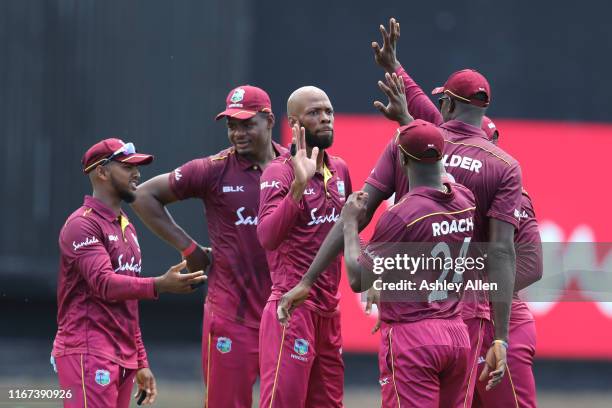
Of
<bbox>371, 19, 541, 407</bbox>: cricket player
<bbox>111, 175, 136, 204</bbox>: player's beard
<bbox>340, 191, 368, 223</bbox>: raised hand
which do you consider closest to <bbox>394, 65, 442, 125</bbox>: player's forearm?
<bbox>371, 19, 541, 407</bbox>: cricket player

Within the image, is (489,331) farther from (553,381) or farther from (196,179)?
(553,381)

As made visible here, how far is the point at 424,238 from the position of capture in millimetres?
5688

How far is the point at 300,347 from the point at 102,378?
123 centimetres

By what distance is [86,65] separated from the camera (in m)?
12.2

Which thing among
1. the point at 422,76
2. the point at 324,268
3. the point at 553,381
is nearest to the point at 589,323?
the point at 553,381

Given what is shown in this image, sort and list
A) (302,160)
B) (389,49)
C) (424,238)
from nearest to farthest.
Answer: (424,238) → (302,160) → (389,49)

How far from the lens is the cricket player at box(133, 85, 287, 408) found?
7551 mm

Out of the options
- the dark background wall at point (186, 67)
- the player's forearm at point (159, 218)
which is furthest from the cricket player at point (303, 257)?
the dark background wall at point (186, 67)

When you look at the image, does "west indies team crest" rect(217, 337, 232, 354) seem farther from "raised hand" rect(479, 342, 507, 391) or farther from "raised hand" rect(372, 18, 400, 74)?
"raised hand" rect(372, 18, 400, 74)

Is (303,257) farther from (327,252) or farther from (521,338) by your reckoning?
(521,338)

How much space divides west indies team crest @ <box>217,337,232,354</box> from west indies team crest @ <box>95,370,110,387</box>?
1.19 m

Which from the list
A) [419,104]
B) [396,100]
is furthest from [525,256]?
[396,100]

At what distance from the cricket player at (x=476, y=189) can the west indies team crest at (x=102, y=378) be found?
1.12 m

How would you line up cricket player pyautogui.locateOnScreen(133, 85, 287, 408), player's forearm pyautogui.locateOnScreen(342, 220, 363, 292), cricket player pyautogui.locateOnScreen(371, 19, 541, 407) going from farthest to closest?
cricket player pyautogui.locateOnScreen(133, 85, 287, 408), cricket player pyautogui.locateOnScreen(371, 19, 541, 407), player's forearm pyautogui.locateOnScreen(342, 220, 363, 292)
